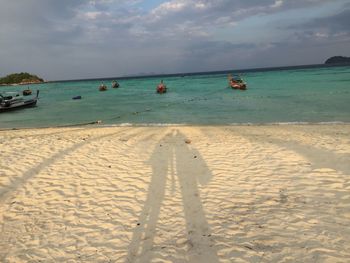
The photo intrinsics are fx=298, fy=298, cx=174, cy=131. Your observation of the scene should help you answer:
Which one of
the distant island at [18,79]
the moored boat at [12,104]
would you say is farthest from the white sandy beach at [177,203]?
the distant island at [18,79]

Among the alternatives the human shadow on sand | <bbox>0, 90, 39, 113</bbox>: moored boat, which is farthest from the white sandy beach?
<bbox>0, 90, 39, 113</bbox>: moored boat

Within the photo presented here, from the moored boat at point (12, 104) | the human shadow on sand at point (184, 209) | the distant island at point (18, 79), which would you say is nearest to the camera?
the human shadow on sand at point (184, 209)

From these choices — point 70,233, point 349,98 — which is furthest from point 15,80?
point 70,233

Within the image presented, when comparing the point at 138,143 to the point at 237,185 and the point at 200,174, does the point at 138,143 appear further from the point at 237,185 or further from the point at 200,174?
the point at 237,185

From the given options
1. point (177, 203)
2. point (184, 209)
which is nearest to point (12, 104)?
point (177, 203)

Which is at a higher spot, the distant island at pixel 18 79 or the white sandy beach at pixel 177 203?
the distant island at pixel 18 79

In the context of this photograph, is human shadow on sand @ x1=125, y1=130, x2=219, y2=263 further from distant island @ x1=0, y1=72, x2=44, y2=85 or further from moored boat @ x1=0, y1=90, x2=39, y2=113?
distant island @ x1=0, y1=72, x2=44, y2=85

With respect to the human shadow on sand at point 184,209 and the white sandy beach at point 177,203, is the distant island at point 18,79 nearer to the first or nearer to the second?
the white sandy beach at point 177,203

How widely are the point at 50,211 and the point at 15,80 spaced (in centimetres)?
15530

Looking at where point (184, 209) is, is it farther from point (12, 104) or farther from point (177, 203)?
point (12, 104)

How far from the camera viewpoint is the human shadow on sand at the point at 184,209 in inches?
167

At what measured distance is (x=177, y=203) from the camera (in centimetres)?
592

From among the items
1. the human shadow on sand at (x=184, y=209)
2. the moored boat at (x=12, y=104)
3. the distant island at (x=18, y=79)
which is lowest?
the human shadow on sand at (x=184, y=209)

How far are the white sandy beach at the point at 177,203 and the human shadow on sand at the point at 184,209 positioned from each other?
2cm
